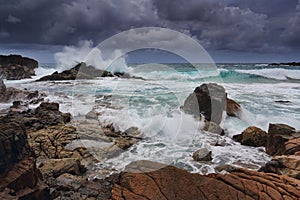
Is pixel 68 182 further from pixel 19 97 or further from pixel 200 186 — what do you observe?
pixel 19 97

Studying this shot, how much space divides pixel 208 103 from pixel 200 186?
689 cm

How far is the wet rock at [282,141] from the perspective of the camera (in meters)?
5.39

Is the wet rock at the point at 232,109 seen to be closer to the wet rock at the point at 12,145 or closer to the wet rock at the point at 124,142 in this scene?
the wet rock at the point at 124,142

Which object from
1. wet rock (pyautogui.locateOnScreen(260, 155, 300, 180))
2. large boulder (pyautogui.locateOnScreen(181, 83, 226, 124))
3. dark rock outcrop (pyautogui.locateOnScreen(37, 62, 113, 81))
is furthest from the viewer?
dark rock outcrop (pyautogui.locateOnScreen(37, 62, 113, 81))

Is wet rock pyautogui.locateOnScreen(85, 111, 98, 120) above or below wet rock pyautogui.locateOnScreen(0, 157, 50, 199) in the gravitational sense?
below

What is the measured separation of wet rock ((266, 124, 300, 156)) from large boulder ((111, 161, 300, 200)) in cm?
223

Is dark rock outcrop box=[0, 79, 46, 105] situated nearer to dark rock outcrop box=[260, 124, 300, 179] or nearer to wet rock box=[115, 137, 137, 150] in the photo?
wet rock box=[115, 137, 137, 150]

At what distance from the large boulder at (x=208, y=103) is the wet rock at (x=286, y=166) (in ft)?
17.0

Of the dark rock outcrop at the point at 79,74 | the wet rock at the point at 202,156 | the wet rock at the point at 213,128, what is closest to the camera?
the wet rock at the point at 202,156

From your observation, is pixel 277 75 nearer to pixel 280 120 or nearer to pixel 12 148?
pixel 280 120

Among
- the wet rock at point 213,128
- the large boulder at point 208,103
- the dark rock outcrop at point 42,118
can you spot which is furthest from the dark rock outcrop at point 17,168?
the large boulder at point 208,103

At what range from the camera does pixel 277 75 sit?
32.5 metres

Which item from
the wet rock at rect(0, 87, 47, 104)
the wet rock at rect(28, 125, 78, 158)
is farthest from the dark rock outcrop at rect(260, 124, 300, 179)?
the wet rock at rect(0, 87, 47, 104)

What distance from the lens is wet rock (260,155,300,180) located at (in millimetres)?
3794
